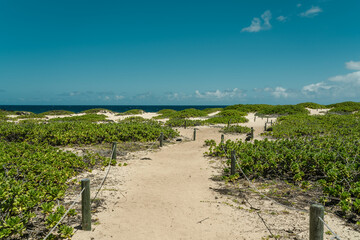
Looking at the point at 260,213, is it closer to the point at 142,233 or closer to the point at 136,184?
the point at 142,233

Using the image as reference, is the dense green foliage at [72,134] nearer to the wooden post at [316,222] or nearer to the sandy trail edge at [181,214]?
the sandy trail edge at [181,214]

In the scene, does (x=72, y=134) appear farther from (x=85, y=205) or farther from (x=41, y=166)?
(x=85, y=205)

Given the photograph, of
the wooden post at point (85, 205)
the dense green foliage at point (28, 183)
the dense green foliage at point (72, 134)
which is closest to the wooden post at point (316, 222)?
Result: the wooden post at point (85, 205)

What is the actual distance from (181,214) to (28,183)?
13.3 feet

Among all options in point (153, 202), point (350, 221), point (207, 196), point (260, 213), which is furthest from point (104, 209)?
point (350, 221)

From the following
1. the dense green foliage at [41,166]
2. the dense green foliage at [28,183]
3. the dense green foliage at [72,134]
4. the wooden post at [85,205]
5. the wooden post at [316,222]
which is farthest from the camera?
the dense green foliage at [72,134]

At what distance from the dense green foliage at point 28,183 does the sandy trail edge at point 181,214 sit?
113cm

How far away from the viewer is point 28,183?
6133mm

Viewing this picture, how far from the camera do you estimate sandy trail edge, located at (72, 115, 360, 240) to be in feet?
16.9

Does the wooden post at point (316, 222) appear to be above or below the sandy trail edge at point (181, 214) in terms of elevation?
above

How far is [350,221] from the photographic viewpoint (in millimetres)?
5359

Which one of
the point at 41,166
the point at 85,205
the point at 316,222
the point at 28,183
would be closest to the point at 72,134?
the point at 41,166

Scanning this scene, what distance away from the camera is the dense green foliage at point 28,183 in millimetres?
4703

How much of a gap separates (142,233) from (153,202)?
1611mm
